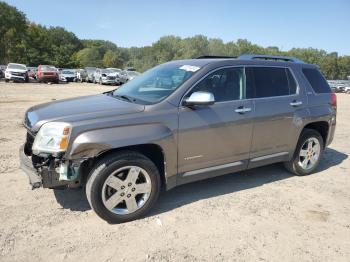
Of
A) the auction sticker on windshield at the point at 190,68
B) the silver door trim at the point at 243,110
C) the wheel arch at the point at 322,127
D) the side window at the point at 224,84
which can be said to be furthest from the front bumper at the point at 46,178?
the wheel arch at the point at 322,127

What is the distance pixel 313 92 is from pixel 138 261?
3967 millimetres

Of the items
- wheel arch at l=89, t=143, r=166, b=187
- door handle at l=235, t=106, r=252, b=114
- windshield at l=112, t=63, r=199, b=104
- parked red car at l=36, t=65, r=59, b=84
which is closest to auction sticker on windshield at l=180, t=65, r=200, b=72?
windshield at l=112, t=63, r=199, b=104

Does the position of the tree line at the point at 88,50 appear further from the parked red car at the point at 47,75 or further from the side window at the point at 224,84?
the side window at the point at 224,84

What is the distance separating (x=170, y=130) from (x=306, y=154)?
2.80 m

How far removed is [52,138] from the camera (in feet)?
11.4

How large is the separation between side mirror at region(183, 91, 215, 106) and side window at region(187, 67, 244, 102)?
0.19 m

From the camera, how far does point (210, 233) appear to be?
144 inches

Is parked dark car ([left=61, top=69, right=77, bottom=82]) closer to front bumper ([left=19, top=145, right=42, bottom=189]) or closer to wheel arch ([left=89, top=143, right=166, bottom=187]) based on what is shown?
front bumper ([left=19, top=145, right=42, bottom=189])

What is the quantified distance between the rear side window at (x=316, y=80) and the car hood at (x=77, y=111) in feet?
10.2

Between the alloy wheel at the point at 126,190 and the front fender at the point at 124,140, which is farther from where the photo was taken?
the alloy wheel at the point at 126,190

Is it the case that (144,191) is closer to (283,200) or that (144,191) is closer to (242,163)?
(242,163)

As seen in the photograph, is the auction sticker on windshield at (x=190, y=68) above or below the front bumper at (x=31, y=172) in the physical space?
above

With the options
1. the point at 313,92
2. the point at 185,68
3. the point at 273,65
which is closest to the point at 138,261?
the point at 185,68

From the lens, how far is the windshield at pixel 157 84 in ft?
13.7
